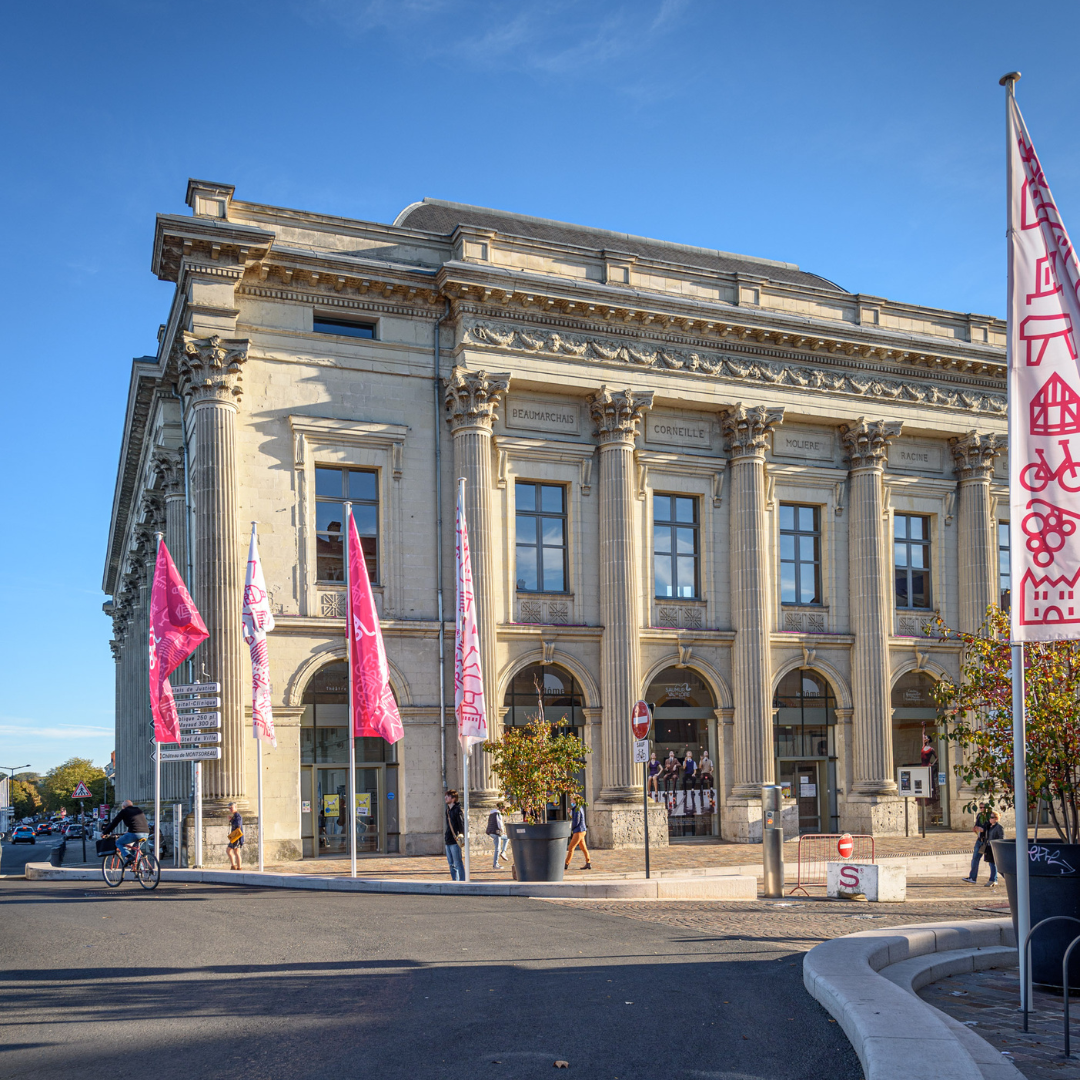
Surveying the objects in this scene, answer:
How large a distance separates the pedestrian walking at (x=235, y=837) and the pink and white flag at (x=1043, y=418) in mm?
20521

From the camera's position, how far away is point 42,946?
1336 cm

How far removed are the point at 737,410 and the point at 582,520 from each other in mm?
5881

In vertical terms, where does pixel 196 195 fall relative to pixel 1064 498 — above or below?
above

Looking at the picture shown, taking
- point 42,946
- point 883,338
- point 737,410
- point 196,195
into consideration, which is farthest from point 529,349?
point 42,946

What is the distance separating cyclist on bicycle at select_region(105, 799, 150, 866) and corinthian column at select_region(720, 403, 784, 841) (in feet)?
57.2

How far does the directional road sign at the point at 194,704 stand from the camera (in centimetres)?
2494

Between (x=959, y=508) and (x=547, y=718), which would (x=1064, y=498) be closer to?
(x=547, y=718)

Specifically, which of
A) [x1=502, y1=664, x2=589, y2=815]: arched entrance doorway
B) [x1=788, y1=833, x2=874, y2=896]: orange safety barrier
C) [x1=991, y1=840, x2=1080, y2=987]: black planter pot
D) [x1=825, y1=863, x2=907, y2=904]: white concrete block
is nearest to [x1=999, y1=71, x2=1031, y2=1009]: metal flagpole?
[x1=991, y1=840, x2=1080, y2=987]: black planter pot

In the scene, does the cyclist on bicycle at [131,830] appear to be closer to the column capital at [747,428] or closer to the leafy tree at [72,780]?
the column capital at [747,428]

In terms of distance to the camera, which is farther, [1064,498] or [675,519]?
[675,519]

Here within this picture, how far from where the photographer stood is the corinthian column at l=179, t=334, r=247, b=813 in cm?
2789

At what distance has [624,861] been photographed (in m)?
27.4

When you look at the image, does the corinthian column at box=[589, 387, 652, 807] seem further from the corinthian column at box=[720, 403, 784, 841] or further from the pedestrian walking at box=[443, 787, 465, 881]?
the pedestrian walking at box=[443, 787, 465, 881]

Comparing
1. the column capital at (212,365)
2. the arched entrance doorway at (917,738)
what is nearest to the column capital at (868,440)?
the arched entrance doorway at (917,738)
